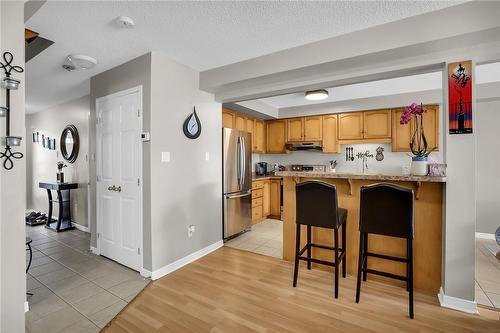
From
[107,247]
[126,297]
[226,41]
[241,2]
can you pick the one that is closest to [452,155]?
[241,2]

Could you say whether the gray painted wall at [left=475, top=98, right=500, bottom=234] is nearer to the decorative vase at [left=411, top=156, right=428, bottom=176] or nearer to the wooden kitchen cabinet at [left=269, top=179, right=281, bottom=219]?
the decorative vase at [left=411, top=156, right=428, bottom=176]

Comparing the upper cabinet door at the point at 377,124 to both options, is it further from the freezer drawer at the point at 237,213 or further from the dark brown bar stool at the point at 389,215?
the dark brown bar stool at the point at 389,215

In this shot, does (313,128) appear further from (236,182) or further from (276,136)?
(236,182)

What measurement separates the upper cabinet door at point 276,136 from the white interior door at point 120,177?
3519 millimetres

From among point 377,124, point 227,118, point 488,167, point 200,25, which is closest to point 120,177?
point 200,25

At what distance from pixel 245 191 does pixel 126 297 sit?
7.90 feet

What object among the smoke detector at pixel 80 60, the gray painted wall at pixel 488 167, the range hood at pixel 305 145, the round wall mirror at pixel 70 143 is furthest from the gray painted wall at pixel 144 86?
the gray painted wall at pixel 488 167

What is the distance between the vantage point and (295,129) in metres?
5.43

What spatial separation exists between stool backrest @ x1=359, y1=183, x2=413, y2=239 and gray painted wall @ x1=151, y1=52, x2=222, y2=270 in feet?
6.72

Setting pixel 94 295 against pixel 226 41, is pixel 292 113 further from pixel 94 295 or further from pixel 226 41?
pixel 94 295

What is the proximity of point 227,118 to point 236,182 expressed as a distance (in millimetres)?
1250

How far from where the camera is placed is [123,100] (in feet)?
9.56

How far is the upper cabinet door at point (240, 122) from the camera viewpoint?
4672 mm

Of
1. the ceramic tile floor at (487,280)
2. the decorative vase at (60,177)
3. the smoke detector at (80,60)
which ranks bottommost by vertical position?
the ceramic tile floor at (487,280)
